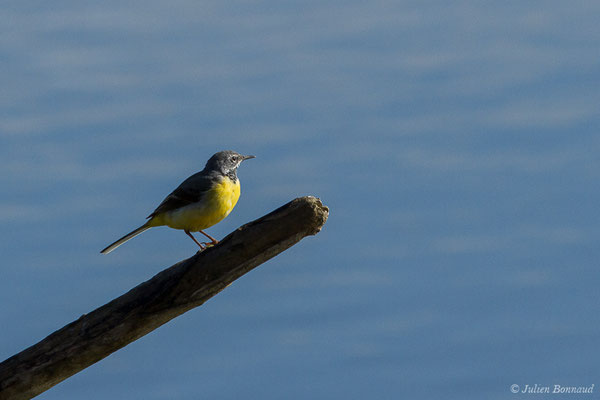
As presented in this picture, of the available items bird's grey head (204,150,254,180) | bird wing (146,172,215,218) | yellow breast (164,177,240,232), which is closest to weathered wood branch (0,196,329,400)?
yellow breast (164,177,240,232)

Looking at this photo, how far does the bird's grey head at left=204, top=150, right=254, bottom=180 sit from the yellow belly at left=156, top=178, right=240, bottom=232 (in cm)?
41

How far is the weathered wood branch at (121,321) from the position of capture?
7113mm

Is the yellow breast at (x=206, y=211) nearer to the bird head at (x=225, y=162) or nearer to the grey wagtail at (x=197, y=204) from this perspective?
the grey wagtail at (x=197, y=204)

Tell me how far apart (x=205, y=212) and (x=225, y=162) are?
3.85 ft

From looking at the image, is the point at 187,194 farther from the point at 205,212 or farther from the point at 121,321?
the point at 121,321

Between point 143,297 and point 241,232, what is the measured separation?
3.74 ft

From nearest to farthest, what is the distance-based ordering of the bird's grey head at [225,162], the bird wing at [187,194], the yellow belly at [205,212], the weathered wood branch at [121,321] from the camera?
the weathered wood branch at [121,321] → the yellow belly at [205,212] → the bird wing at [187,194] → the bird's grey head at [225,162]

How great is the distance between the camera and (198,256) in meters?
7.17

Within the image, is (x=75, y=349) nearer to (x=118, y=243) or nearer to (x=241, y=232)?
(x=241, y=232)

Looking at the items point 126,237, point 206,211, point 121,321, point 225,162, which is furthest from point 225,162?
point 121,321

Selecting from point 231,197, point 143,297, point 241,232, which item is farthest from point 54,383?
point 231,197

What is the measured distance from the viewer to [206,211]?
10.2 m

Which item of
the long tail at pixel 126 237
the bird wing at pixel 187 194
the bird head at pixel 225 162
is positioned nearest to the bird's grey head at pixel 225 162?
the bird head at pixel 225 162

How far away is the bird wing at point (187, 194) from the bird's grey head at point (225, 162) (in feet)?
1.28
